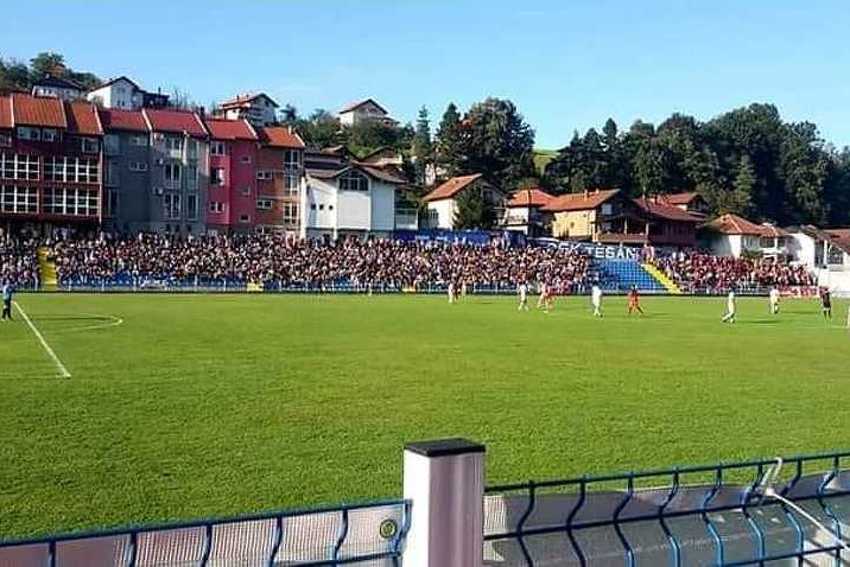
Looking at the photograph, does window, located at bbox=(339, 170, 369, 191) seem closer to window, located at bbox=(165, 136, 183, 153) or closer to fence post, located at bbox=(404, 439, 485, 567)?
window, located at bbox=(165, 136, 183, 153)

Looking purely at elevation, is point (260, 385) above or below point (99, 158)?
below

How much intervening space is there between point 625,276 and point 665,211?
28021 mm

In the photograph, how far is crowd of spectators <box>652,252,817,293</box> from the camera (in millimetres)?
73938

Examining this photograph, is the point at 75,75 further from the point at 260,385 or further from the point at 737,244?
the point at 260,385

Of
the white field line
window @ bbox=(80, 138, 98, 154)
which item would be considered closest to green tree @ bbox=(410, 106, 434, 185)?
window @ bbox=(80, 138, 98, 154)

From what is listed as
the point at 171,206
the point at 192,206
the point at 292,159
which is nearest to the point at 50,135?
the point at 171,206

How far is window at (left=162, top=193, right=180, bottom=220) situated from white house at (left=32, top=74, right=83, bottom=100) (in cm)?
5424

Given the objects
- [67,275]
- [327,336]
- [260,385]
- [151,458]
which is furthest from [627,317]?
[67,275]

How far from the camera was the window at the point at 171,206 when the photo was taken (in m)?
77.6

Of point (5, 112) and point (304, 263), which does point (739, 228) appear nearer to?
point (304, 263)

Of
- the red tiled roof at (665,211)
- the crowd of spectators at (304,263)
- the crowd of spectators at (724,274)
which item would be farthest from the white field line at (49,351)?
the red tiled roof at (665,211)

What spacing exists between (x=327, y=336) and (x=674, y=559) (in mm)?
23544

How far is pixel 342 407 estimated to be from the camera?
1534 centimetres

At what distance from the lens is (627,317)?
40.7m
